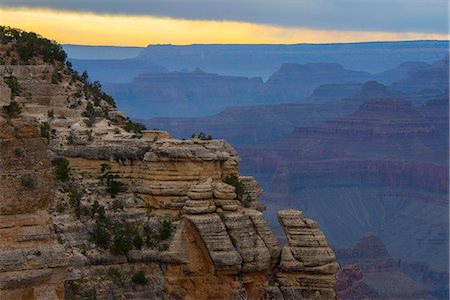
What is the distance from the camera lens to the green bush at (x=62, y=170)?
3712 centimetres

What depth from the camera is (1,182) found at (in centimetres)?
2053

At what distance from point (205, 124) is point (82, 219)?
114495mm

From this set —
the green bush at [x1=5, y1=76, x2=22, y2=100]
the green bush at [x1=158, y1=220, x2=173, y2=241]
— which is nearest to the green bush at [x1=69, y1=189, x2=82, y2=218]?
the green bush at [x1=158, y1=220, x2=173, y2=241]

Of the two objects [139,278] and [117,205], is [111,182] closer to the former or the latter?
[117,205]

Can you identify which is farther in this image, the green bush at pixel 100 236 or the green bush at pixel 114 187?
the green bush at pixel 114 187

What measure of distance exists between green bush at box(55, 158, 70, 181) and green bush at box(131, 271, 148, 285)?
3.65 m

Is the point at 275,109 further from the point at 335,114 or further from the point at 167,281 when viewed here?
the point at 167,281

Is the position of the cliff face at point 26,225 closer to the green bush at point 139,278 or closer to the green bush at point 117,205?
the green bush at point 139,278

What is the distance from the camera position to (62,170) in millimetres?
37219

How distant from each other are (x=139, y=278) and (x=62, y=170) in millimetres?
3961

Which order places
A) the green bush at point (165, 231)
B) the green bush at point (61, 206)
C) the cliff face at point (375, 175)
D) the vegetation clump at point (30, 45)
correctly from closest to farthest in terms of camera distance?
the green bush at point (61, 206)
the green bush at point (165, 231)
the vegetation clump at point (30, 45)
the cliff face at point (375, 175)

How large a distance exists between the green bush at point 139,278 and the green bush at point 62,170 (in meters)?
3.65

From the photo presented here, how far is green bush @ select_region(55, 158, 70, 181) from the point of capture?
37125 mm

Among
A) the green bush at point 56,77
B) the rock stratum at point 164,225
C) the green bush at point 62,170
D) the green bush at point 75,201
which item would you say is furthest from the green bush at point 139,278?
the green bush at point 56,77
